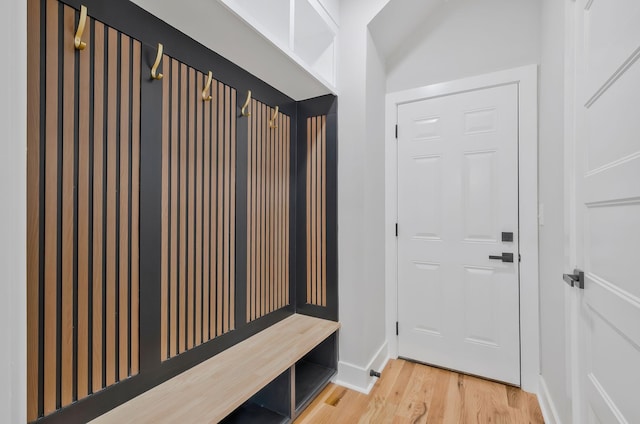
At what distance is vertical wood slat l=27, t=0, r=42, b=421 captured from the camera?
37.1 inches

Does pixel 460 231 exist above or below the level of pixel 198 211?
below

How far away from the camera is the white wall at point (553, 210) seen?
4.78ft

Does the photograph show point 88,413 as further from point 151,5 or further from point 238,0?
point 238,0

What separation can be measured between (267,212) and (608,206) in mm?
1723

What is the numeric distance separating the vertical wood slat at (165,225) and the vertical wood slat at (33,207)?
1.44 ft

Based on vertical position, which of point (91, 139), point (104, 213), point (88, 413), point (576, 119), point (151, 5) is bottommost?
point (88, 413)

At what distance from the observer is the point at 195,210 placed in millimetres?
1516

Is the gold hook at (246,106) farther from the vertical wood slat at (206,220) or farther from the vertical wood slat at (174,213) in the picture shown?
the vertical wood slat at (174,213)

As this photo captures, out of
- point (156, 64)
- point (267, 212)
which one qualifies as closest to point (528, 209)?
point (267, 212)

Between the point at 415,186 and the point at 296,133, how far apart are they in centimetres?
107

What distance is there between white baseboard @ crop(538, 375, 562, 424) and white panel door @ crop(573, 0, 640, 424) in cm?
49

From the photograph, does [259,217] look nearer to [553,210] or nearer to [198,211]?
[198,211]

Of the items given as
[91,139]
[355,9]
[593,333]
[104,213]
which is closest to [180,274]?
[104,213]

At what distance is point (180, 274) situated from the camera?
1.44 meters
